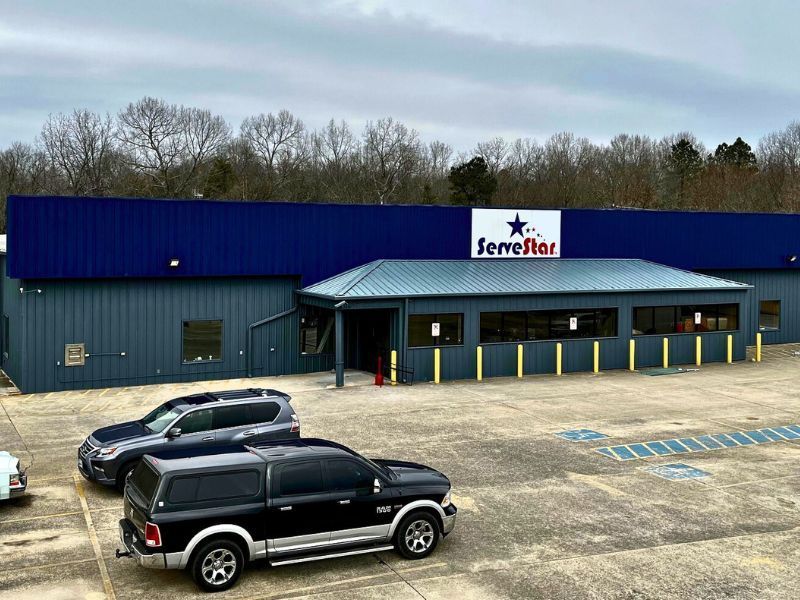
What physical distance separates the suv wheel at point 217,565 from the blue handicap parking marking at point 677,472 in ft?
30.6

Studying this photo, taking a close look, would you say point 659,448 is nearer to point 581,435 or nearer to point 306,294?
point 581,435

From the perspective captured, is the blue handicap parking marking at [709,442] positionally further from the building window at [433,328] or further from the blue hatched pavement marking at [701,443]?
the building window at [433,328]

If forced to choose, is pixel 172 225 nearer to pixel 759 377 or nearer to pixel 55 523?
pixel 55 523

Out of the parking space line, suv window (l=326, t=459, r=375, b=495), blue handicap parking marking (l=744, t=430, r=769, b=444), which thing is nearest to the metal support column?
the parking space line

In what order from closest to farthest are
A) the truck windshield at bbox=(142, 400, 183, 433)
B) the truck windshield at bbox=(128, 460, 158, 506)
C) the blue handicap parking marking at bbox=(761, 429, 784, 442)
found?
the truck windshield at bbox=(128, 460, 158, 506)
the truck windshield at bbox=(142, 400, 183, 433)
the blue handicap parking marking at bbox=(761, 429, 784, 442)

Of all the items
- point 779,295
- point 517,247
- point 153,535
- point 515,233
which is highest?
point 515,233

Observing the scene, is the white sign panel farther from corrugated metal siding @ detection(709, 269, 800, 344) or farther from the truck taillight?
the truck taillight

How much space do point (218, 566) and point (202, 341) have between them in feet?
59.6

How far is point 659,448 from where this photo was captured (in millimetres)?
18328

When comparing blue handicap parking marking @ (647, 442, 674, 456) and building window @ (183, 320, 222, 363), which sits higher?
building window @ (183, 320, 222, 363)

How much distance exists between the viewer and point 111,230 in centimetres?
2608

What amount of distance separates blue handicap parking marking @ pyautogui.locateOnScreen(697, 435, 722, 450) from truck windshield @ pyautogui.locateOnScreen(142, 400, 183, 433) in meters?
12.2

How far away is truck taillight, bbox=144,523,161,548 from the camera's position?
9922mm

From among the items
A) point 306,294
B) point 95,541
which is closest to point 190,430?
point 95,541
